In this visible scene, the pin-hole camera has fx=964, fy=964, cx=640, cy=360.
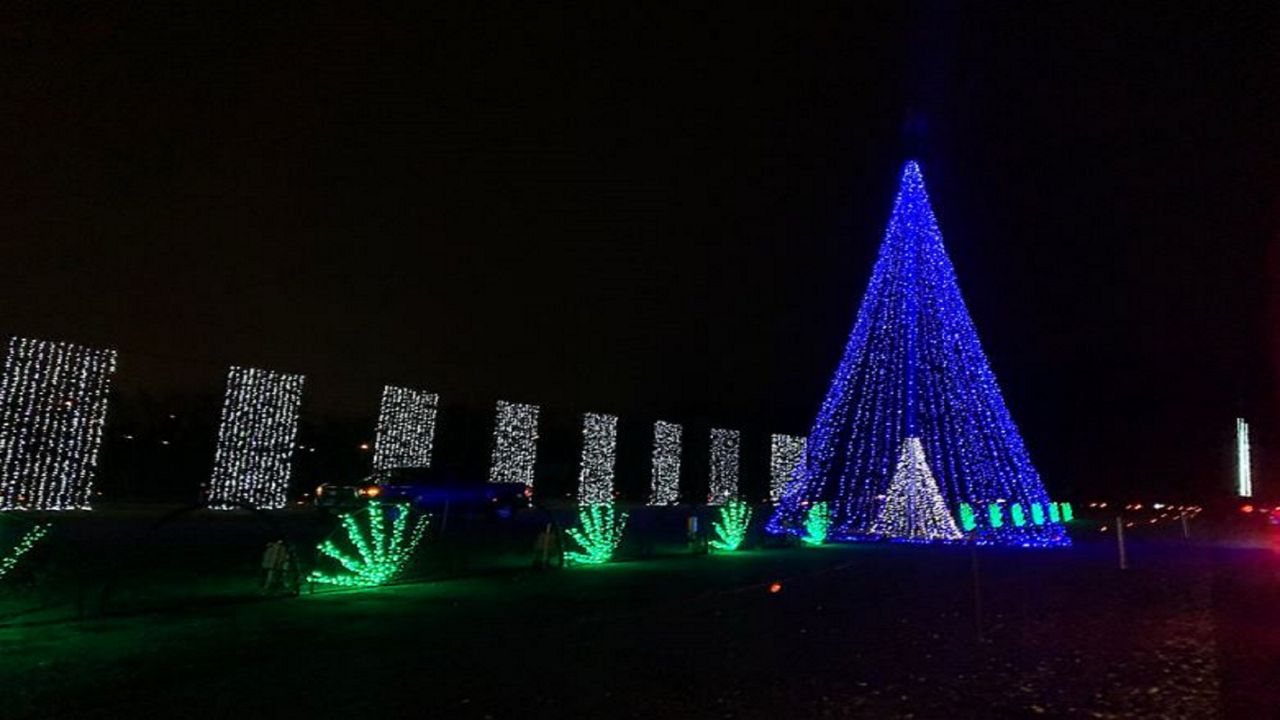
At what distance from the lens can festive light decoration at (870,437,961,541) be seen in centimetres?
2480

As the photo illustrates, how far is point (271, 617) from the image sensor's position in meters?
9.69

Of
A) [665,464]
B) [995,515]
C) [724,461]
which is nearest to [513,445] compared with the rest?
[665,464]

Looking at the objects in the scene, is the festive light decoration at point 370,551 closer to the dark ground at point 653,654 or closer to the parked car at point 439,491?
the dark ground at point 653,654

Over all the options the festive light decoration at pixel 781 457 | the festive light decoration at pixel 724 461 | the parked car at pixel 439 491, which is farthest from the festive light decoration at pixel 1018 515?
the festive light decoration at pixel 781 457

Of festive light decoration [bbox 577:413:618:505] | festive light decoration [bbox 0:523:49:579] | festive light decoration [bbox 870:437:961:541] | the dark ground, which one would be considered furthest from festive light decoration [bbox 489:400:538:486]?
festive light decoration [bbox 0:523:49:579]

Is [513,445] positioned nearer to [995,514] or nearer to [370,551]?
[995,514]

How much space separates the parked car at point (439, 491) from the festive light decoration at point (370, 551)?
15.3 meters

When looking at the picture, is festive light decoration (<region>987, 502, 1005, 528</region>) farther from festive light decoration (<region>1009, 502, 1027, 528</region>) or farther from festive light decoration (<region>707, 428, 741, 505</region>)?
festive light decoration (<region>707, 428, 741, 505</region>)

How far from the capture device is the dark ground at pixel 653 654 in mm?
6461

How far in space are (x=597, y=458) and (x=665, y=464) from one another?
6.02 meters

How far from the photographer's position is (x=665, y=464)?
49188 mm

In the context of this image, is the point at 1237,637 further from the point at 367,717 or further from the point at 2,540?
the point at 2,540

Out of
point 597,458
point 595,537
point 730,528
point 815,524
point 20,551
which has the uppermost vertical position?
point 597,458

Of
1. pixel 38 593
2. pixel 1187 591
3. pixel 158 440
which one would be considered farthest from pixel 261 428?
pixel 1187 591
